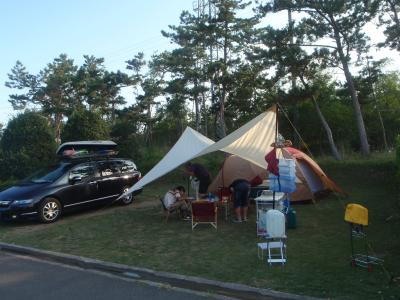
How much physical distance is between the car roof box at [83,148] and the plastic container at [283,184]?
226 inches

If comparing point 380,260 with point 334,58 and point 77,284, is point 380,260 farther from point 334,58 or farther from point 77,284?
point 334,58

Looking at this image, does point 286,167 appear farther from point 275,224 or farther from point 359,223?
point 359,223

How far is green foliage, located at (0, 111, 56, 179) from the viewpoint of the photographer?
57.6 feet

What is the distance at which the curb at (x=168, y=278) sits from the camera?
5602 mm

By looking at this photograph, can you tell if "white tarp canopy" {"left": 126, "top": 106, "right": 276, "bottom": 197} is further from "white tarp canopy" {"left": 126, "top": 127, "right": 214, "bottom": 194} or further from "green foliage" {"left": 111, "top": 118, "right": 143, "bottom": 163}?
"green foliage" {"left": 111, "top": 118, "right": 143, "bottom": 163}

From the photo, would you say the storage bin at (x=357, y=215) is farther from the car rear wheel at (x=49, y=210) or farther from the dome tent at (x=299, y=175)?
the car rear wheel at (x=49, y=210)

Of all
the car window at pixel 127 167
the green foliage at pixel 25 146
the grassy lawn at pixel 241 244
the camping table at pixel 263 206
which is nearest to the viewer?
the grassy lawn at pixel 241 244

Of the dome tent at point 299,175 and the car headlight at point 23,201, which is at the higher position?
the dome tent at point 299,175

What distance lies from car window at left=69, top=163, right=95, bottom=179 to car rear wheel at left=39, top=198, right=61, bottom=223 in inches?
32.3

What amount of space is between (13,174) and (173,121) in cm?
2603

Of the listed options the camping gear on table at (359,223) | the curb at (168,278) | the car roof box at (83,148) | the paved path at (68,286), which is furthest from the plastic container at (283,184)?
the car roof box at (83,148)

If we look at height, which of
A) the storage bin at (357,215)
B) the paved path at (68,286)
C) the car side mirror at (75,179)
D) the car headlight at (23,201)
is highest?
the car side mirror at (75,179)

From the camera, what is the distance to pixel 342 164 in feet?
53.3

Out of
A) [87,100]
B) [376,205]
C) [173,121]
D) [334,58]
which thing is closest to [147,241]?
[376,205]
